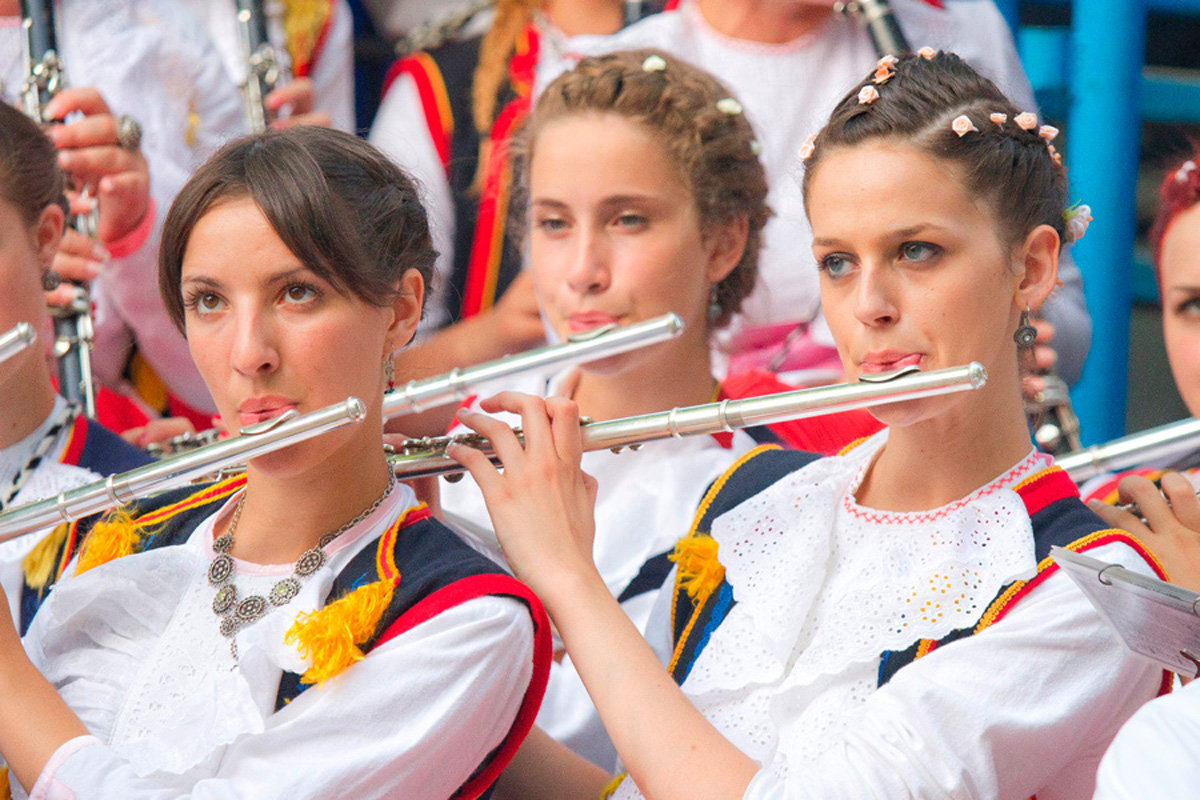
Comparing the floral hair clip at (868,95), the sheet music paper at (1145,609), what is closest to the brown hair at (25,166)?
the floral hair clip at (868,95)

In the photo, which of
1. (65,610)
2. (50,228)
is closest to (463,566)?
(65,610)

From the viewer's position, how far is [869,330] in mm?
1535

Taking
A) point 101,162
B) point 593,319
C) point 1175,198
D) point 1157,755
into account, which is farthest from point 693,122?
point 1157,755

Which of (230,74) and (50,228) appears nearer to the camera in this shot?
(50,228)

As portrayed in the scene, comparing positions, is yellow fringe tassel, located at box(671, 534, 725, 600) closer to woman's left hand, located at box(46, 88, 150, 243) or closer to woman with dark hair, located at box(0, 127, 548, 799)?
woman with dark hair, located at box(0, 127, 548, 799)

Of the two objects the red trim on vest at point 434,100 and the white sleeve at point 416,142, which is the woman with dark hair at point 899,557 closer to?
the white sleeve at point 416,142

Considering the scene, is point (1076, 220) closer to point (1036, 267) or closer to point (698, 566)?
point (1036, 267)

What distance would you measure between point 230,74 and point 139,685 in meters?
1.85

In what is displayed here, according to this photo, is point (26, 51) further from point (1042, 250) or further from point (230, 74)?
point (1042, 250)

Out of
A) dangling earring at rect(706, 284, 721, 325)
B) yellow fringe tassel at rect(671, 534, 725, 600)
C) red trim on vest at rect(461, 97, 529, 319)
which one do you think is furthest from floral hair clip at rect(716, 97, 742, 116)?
yellow fringe tassel at rect(671, 534, 725, 600)

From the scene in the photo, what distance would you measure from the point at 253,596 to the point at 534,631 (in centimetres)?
31

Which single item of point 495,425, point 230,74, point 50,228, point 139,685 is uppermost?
point 230,74

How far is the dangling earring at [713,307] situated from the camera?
93.4 inches

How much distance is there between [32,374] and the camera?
6.73ft
